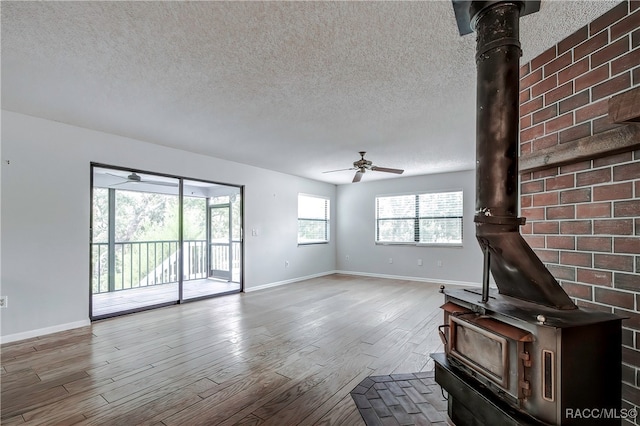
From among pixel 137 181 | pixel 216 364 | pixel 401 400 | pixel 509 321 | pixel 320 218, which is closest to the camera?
pixel 509 321

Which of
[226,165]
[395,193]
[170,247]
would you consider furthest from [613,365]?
[170,247]

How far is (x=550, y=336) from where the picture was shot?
116cm

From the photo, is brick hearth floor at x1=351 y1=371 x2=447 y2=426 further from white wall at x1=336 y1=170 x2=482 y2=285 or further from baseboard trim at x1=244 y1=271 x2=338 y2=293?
white wall at x1=336 y1=170 x2=482 y2=285

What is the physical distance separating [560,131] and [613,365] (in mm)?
1281

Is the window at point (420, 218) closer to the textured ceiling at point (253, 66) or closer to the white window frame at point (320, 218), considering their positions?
the white window frame at point (320, 218)

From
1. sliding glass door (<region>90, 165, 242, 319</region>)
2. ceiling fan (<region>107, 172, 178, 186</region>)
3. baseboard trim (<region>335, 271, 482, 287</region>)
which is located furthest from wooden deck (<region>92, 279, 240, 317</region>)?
baseboard trim (<region>335, 271, 482, 287</region>)

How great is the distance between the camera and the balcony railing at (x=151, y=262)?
5.56m

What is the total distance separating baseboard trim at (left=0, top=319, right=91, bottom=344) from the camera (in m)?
3.22

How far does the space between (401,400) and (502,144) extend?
1.80 metres

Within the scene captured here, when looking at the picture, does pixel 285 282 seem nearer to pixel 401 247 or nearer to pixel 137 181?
pixel 401 247

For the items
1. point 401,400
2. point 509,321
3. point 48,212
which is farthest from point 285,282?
point 509,321

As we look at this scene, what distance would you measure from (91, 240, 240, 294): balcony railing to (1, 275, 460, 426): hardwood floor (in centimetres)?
197

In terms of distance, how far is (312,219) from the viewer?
7.57 meters

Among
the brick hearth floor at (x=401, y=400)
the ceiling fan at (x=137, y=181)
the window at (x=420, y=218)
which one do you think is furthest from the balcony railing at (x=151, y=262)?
the brick hearth floor at (x=401, y=400)
